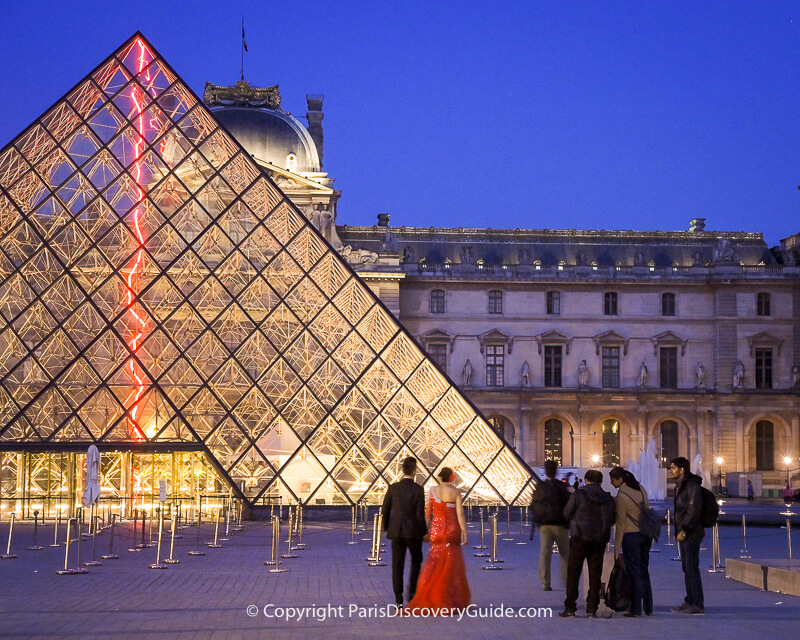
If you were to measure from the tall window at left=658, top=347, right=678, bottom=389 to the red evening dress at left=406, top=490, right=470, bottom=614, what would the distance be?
1578 inches

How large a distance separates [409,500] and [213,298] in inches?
598

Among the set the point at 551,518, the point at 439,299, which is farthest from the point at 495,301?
the point at 551,518

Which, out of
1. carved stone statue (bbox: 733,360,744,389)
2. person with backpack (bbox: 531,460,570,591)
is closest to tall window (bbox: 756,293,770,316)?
carved stone statue (bbox: 733,360,744,389)

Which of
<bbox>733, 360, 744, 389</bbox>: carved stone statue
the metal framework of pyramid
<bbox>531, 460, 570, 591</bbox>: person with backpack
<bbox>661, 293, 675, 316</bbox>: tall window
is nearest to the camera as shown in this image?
<bbox>531, 460, 570, 591</bbox>: person with backpack

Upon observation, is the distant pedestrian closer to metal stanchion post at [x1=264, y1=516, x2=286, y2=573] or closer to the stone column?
metal stanchion post at [x1=264, y1=516, x2=286, y2=573]

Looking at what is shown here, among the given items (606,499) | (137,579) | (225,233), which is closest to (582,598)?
(606,499)

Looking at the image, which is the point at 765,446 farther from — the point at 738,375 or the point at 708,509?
the point at 708,509

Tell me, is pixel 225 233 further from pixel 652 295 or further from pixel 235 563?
pixel 652 295

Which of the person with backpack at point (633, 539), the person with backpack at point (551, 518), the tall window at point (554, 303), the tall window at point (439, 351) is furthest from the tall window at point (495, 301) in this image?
the person with backpack at point (633, 539)

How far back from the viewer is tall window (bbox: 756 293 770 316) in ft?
161

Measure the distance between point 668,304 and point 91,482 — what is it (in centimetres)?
3711

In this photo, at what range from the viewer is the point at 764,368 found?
4894 cm

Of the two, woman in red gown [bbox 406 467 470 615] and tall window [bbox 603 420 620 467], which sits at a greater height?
tall window [bbox 603 420 620 467]

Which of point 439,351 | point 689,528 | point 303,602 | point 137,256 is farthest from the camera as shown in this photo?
point 439,351
